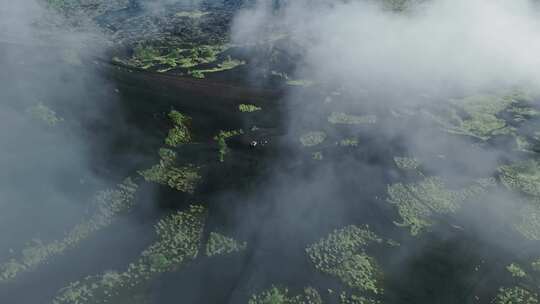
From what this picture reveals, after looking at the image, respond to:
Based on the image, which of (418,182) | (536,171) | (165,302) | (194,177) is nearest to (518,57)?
(536,171)

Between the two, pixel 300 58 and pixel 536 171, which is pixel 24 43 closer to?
pixel 300 58

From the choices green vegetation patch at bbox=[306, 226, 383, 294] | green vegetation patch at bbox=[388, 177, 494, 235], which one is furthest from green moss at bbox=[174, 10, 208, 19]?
green vegetation patch at bbox=[306, 226, 383, 294]

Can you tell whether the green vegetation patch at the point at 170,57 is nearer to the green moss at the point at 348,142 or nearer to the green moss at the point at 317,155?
the green moss at the point at 317,155

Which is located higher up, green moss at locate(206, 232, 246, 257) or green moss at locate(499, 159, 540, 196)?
green moss at locate(206, 232, 246, 257)

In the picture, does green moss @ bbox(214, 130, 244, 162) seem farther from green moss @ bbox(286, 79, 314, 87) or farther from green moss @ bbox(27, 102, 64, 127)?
green moss @ bbox(286, 79, 314, 87)

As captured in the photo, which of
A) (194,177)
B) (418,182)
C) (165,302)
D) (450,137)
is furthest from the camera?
(450,137)
